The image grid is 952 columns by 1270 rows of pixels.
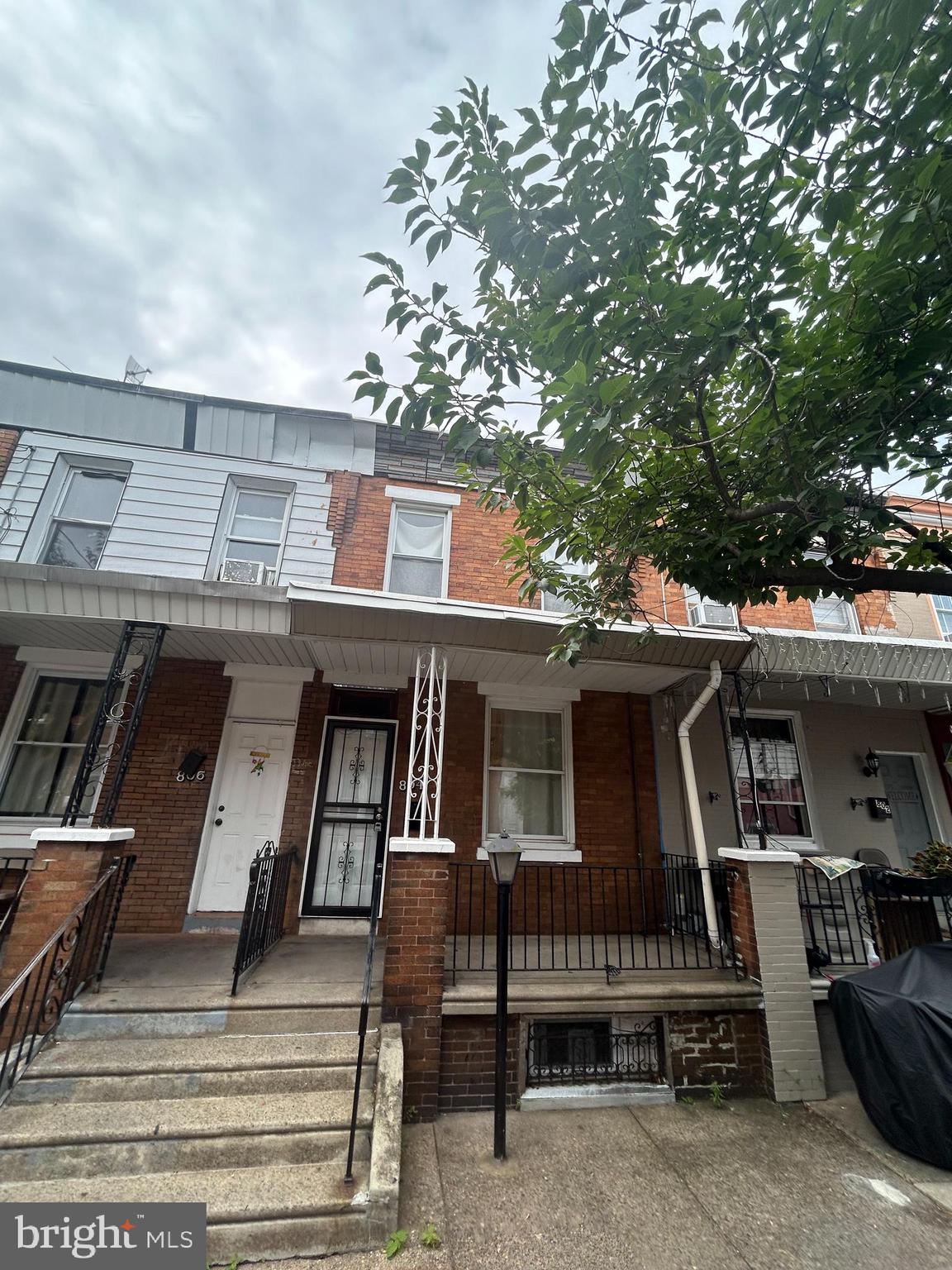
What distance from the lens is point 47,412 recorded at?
280 inches

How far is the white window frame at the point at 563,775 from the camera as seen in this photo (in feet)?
20.8

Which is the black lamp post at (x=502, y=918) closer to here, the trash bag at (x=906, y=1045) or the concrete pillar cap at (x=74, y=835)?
the trash bag at (x=906, y=1045)

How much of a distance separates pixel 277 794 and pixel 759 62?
22.4 feet

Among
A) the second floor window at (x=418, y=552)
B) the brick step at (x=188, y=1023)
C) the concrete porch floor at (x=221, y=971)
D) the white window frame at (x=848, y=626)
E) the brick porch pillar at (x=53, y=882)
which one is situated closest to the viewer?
the brick step at (x=188, y=1023)

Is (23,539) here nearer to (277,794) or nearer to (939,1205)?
(277,794)

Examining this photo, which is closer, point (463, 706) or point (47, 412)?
point (463, 706)

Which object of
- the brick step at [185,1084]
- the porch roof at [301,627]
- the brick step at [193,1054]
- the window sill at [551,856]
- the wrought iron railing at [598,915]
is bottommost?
the brick step at [185,1084]

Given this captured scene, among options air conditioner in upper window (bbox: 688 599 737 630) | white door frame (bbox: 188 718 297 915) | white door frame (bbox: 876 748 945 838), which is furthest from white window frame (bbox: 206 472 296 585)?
white door frame (bbox: 876 748 945 838)

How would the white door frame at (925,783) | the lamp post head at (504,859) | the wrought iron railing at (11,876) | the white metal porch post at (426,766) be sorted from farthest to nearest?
the white door frame at (925,783) → the wrought iron railing at (11,876) → the white metal porch post at (426,766) → the lamp post head at (504,859)

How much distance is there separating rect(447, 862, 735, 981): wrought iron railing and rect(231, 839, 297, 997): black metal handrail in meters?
1.72

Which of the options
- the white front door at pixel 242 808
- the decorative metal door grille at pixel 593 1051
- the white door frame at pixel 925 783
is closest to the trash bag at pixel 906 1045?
the decorative metal door grille at pixel 593 1051

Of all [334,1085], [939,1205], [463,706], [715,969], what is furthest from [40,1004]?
[939,1205]

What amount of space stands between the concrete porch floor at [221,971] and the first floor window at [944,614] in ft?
32.4

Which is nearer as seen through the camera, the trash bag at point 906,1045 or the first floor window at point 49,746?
the trash bag at point 906,1045
